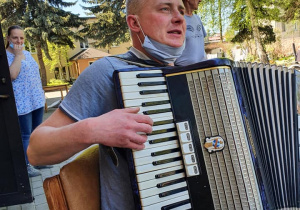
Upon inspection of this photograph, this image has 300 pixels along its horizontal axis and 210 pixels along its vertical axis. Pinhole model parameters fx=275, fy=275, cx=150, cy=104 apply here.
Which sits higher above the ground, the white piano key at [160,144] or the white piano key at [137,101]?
the white piano key at [137,101]

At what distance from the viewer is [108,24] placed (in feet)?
68.5

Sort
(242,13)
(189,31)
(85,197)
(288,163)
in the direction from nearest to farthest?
(85,197) < (288,163) < (189,31) < (242,13)

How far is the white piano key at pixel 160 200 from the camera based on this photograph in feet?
3.22

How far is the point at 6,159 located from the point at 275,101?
2.38 metres

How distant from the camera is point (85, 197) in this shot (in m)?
1.15

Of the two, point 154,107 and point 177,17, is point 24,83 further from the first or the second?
point 154,107

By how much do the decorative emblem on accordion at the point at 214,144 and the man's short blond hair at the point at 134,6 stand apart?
0.71 meters

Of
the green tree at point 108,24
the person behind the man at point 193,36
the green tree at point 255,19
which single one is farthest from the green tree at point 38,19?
the person behind the man at point 193,36

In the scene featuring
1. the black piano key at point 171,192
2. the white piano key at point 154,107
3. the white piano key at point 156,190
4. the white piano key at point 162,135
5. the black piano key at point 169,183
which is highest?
the white piano key at point 154,107

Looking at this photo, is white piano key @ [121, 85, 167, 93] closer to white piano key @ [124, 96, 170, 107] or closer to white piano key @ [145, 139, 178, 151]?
white piano key @ [124, 96, 170, 107]

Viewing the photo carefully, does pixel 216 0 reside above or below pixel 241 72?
above

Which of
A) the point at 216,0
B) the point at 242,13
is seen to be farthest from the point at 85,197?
the point at 242,13

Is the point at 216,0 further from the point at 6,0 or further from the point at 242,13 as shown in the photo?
the point at 6,0

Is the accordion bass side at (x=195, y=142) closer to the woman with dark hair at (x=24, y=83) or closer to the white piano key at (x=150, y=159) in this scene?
the white piano key at (x=150, y=159)
